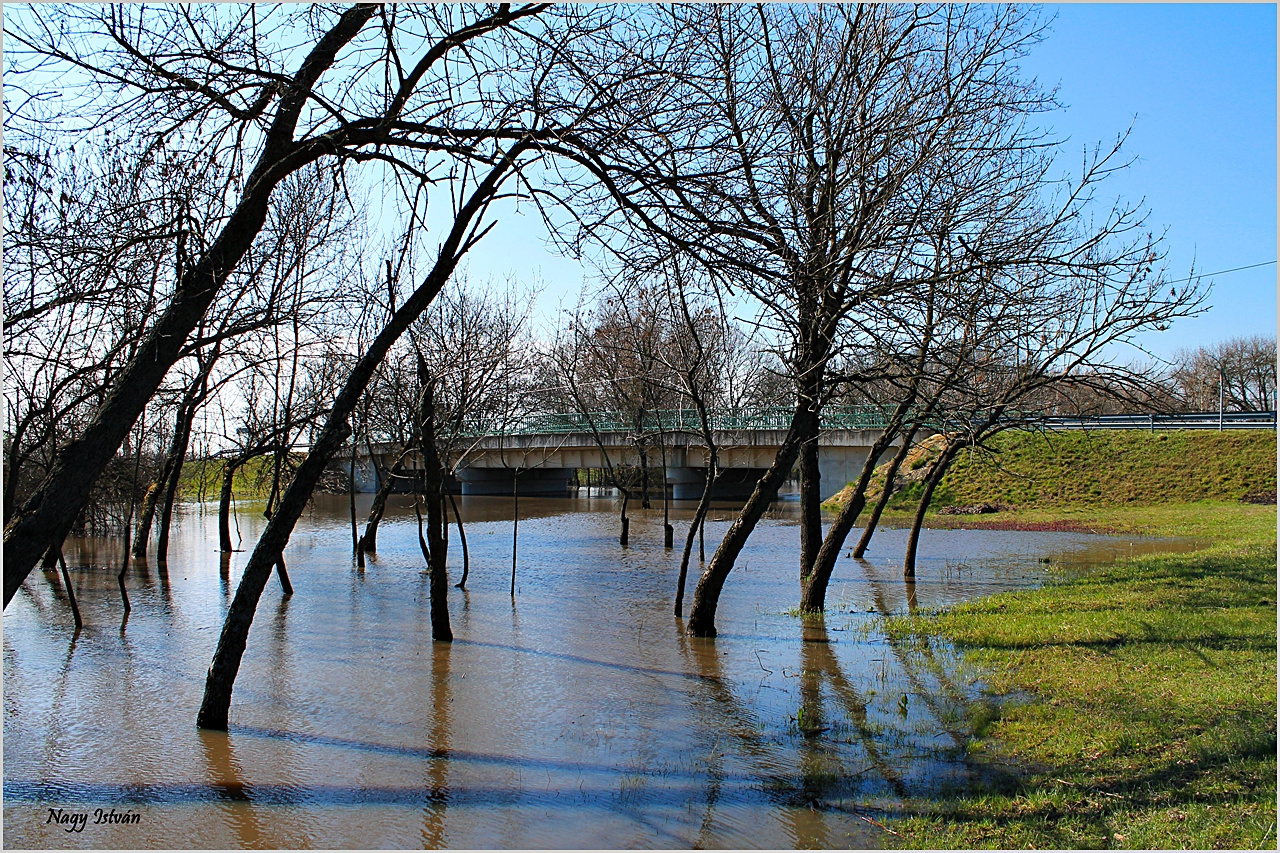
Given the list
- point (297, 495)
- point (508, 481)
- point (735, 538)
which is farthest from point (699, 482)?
point (297, 495)

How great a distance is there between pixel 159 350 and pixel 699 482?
41.8m

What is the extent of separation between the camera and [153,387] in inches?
219

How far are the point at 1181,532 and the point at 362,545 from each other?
20808 mm

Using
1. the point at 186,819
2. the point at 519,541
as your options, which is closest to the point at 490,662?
the point at 186,819

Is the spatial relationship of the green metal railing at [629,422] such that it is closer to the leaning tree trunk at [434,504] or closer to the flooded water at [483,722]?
the flooded water at [483,722]

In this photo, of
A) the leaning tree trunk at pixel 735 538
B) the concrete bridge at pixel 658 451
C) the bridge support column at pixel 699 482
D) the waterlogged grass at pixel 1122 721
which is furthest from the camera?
the bridge support column at pixel 699 482

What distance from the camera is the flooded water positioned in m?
5.97

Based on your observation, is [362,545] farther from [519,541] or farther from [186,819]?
[186,819]

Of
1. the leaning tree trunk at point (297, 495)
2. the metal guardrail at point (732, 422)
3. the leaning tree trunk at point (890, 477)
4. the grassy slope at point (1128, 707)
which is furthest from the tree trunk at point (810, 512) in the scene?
the metal guardrail at point (732, 422)

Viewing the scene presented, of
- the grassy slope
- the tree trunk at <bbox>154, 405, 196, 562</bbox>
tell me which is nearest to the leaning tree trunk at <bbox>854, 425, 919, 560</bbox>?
the grassy slope

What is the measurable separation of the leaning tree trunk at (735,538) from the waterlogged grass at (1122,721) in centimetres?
239

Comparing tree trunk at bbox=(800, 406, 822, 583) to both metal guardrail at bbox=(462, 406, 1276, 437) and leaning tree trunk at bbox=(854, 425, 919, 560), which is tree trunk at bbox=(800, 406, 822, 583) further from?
metal guardrail at bbox=(462, 406, 1276, 437)

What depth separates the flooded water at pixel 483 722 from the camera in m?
5.97

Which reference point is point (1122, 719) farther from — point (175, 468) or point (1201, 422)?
point (1201, 422)
